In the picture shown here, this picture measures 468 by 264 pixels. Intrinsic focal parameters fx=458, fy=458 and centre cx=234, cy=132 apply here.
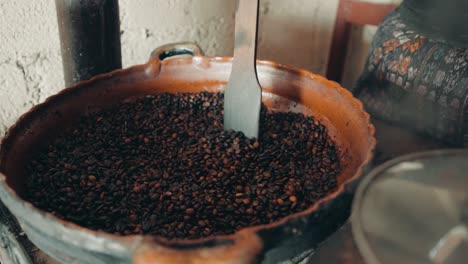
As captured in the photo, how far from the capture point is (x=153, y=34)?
1.62 metres

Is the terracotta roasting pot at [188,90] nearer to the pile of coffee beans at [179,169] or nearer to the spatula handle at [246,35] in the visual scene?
the pile of coffee beans at [179,169]

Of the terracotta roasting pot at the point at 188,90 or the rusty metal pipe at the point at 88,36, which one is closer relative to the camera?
the terracotta roasting pot at the point at 188,90

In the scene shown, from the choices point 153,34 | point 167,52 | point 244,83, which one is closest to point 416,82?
point 244,83

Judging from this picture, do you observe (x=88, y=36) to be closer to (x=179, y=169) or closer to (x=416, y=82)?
(x=179, y=169)

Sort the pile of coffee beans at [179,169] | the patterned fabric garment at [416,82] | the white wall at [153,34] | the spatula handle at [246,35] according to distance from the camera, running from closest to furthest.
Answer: the pile of coffee beans at [179,169] → the spatula handle at [246,35] → the patterned fabric garment at [416,82] → the white wall at [153,34]

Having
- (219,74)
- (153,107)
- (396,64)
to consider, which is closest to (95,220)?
(153,107)

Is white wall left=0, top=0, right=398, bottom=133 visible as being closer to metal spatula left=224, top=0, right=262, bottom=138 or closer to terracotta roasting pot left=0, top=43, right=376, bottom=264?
terracotta roasting pot left=0, top=43, right=376, bottom=264

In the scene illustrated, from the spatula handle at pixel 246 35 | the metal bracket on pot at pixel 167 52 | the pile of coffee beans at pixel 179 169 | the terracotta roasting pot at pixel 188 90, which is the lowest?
the pile of coffee beans at pixel 179 169

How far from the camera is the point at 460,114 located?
128 centimetres

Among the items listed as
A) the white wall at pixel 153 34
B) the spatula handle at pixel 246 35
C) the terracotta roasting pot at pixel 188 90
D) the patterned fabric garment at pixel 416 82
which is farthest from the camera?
the white wall at pixel 153 34

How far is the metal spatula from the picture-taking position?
97cm

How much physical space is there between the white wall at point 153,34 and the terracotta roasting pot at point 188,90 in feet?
1.53

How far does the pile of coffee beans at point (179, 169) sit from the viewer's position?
2.76 ft

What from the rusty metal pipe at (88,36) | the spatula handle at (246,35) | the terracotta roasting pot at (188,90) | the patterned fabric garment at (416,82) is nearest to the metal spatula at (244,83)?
the spatula handle at (246,35)
